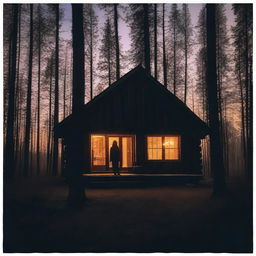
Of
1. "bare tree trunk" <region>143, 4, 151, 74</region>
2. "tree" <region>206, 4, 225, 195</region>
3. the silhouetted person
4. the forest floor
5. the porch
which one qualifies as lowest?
the forest floor

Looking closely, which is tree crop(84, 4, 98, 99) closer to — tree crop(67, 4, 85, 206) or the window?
the window

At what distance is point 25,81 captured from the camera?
22.0 meters

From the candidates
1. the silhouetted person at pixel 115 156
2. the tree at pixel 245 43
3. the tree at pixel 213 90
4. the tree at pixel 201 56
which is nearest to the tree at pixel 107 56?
the tree at pixel 201 56

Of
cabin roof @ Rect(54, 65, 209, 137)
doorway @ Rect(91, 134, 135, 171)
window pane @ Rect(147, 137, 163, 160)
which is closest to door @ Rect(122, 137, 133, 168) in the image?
doorway @ Rect(91, 134, 135, 171)

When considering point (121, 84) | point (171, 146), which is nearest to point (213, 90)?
point (121, 84)

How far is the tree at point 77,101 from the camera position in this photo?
887 centimetres

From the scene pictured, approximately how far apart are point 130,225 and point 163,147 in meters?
8.09

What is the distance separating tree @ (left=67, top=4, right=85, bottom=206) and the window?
6481 mm

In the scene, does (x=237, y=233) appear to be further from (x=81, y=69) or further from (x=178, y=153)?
(x=178, y=153)

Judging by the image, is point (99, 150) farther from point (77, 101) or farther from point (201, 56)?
point (201, 56)

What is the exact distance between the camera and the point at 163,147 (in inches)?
587

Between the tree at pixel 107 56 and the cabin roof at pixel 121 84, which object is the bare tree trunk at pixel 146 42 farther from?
the cabin roof at pixel 121 84

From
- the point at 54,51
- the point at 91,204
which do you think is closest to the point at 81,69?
the point at 91,204

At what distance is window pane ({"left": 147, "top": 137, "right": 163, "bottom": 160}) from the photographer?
14.8 meters
